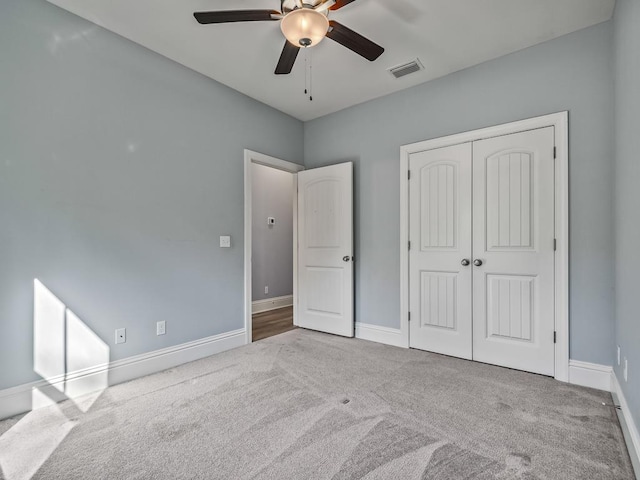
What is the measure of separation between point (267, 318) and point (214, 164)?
95.6 inches

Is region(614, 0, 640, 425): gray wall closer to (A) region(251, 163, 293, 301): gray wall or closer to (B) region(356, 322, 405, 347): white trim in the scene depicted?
(B) region(356, 322, 405, 347): white trim

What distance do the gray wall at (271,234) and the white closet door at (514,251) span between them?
3.36 meters

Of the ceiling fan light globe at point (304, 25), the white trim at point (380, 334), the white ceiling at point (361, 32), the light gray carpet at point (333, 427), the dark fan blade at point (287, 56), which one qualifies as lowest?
the light gray carpet at point (333, 427)

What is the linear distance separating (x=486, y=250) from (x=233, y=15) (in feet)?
8.69

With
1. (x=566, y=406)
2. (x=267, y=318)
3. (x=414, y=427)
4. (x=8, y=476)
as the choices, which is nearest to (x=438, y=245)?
(x=566, y=406)

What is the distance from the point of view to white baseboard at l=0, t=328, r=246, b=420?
6.84 ft

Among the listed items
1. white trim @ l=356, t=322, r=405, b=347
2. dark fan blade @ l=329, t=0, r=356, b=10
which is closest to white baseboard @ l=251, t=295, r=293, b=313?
white trim @ l=356, t=322, r=405, b=347

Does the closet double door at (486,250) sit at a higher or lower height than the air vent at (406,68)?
lower

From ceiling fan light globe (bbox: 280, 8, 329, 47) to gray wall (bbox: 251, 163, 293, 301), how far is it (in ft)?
11.5

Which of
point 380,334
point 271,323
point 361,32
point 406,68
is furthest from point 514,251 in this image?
point 271,323

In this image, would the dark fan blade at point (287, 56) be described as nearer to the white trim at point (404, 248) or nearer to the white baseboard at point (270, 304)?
the white trim at point (404, 248)

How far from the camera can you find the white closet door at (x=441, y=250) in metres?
3.05

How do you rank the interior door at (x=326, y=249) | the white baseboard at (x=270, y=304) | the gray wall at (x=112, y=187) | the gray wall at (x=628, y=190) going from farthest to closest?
the white baseboard at (x=270, y=304), the interior door at (x=326, y=249), the gray wall at (x=112, y=187), the gray wall at (x=628, y=190)

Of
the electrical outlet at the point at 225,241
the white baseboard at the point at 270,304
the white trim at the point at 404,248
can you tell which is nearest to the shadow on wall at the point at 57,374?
the electrical outlet at the point at 225,241
